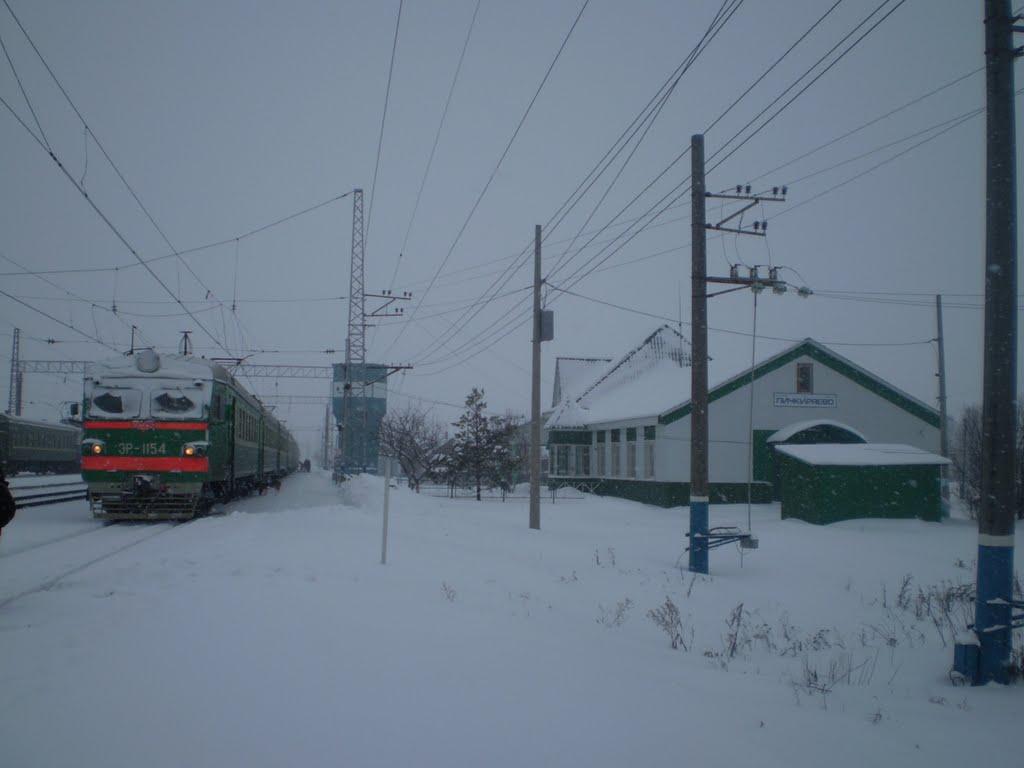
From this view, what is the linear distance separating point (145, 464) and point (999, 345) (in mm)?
14515

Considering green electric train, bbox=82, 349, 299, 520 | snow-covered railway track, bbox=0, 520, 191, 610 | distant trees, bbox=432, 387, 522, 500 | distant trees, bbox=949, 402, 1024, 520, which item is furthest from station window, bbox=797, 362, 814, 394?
snow-covered railway track, bbox=0, 520, 191, 610

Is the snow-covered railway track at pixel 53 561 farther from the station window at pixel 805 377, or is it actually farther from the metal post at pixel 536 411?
the station window at pixel 805 377

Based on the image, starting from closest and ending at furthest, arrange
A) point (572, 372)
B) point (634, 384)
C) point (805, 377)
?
1. point (805, 377)
2. point (634, 384)
3. point (572, 372)

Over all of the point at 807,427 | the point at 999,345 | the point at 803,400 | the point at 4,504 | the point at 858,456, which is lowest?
the point at 858,456

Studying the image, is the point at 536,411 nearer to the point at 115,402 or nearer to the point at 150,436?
the point at 150,436

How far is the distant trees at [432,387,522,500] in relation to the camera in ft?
92.8

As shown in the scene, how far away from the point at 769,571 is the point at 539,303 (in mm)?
8257

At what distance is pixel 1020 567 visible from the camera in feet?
47.5

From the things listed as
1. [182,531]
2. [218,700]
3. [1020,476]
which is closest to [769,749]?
[218,700]

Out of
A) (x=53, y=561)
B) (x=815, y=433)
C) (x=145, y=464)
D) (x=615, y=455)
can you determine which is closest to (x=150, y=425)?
(x=145, y=464)

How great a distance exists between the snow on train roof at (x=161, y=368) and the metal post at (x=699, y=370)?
10393 millimetres

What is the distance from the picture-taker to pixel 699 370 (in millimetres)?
12180

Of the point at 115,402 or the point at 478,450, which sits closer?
the point at 115,402

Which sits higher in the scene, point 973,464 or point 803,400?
point 803,400
